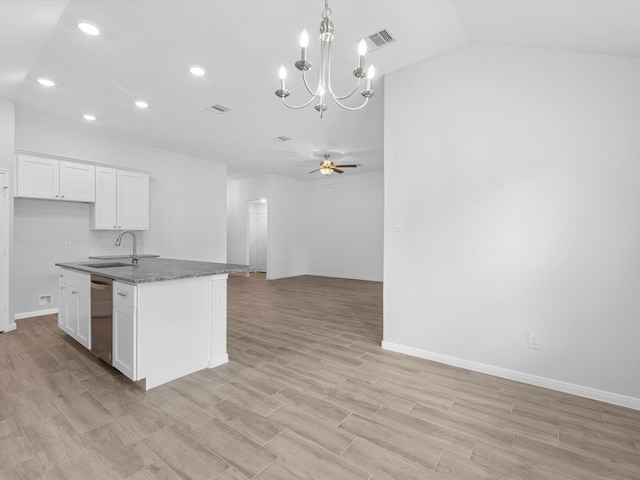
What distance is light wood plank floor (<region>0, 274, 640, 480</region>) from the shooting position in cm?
159

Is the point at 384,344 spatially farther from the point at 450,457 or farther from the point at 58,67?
the point at 58,67

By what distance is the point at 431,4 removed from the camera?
2271mm

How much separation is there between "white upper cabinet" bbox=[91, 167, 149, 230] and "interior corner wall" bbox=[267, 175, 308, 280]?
3416 mm

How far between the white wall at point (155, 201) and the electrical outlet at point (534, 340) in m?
5.94

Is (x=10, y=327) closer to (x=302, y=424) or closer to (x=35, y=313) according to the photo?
(x=35, y=313)

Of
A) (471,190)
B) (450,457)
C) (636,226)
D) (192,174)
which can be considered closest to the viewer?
(450,457)

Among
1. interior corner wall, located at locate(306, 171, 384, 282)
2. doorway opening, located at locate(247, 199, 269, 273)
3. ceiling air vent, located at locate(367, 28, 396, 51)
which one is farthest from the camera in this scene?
doorway opening, located at locate(247, 199, 269, 273)

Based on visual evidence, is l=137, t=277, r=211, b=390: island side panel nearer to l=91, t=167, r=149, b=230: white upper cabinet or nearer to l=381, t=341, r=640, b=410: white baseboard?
l=381, t=341, r=640, b=410: white baseboard

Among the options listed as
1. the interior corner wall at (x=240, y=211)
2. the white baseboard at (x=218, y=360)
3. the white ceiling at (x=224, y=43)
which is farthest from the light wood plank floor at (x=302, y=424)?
the interior corner wall at (x=240, y=211)

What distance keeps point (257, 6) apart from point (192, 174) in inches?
189

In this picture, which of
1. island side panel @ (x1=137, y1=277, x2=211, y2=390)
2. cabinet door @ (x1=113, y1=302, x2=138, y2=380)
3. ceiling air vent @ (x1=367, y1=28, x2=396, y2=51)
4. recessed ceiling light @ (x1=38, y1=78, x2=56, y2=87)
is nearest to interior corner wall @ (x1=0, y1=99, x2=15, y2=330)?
recessed ceiling light @ (x1=38, y1=78, x2=56, y2=87)

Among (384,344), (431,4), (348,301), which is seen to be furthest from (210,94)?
(348,301)

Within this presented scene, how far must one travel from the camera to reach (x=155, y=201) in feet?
19.2

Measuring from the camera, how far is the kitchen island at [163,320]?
2.34 meters
